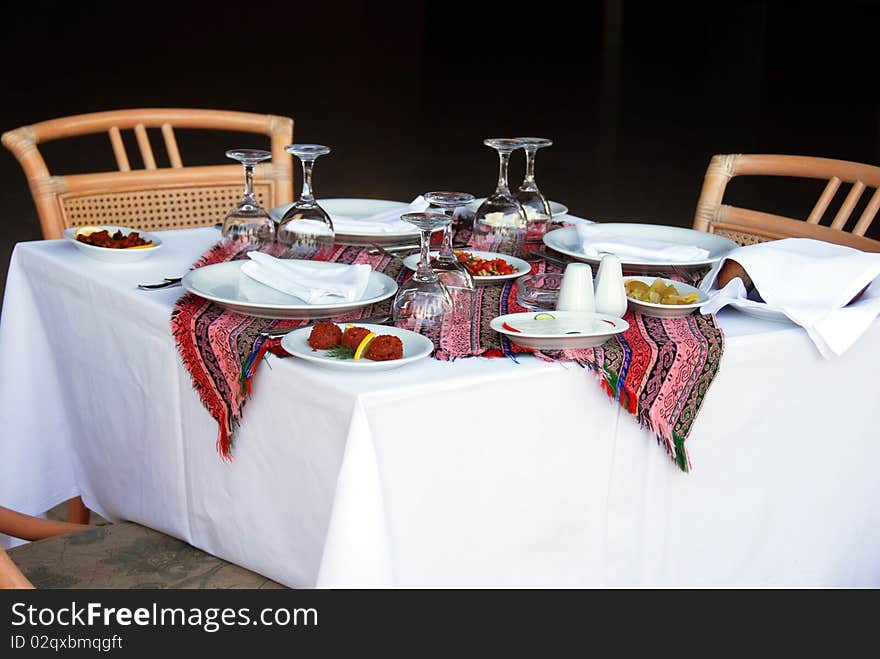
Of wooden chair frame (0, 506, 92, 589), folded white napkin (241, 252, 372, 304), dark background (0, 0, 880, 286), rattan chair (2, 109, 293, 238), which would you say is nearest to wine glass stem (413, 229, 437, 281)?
folded white napkin (241, 252, 372, 304)

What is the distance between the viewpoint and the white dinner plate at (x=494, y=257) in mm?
1649

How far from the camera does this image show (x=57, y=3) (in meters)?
6.73

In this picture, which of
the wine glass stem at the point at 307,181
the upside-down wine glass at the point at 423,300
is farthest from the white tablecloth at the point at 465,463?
the wine glass stem at the point at 307,181

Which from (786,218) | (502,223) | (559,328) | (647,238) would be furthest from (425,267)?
(786,218)

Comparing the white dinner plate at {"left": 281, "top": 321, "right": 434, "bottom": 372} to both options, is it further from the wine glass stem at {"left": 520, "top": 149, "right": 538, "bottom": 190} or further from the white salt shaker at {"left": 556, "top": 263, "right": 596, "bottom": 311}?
the wine glass stem at {"left": 520, "top": 149, "right": 538, "bottom": 190}

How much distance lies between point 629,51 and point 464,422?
329 inches

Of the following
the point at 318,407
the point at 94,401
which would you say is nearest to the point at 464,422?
the point at 318,407

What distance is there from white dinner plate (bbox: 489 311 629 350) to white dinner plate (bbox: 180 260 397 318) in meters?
0.20

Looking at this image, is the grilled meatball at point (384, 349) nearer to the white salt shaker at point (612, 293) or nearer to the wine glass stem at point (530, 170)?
the white salt shaker at point (612, 293)

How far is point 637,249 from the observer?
180cm

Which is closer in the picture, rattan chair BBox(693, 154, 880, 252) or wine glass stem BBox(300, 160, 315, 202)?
wine glass stem BBox(300, 160, 315, 202)

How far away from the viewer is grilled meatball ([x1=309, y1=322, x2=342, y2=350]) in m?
1.27

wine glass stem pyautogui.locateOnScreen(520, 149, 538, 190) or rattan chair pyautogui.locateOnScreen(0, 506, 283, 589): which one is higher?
wine glass stem pyautogui.locateOnScreen(520, 149, 538, 190)
